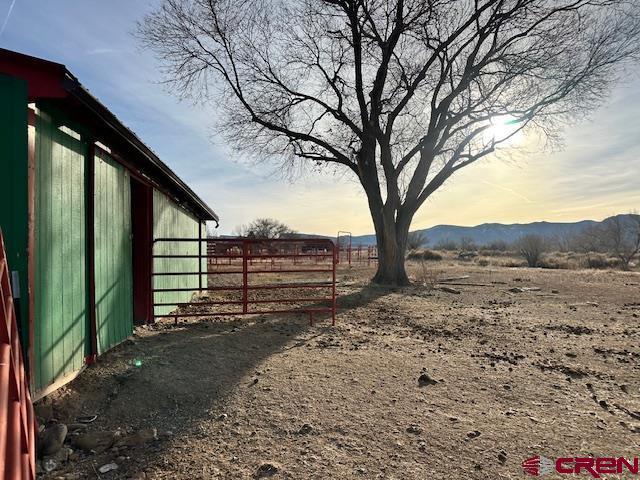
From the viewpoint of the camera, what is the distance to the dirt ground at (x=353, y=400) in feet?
9.19

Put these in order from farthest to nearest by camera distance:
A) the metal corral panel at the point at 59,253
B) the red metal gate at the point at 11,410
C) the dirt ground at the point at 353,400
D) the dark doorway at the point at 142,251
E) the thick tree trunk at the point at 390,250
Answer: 1. the thick tree trunk at the point at 390,250
2. the dark doorway at the point at 142,251
3. the metal corral panel at the point at 59,253
4. the dirt ground at the point at 353,400
5. the red metal gate at the point at 11,410

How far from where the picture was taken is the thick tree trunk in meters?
14.7

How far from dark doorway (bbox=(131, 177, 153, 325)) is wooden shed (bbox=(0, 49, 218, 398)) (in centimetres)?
77

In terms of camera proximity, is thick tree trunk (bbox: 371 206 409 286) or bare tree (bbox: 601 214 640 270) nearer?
thick tree trunk (bbox: 371 206 409 286)

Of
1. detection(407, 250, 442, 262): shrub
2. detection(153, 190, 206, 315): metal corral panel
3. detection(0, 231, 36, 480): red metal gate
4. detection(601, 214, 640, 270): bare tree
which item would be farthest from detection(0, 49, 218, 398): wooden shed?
detection(601, 214, 640, 270): bare tree

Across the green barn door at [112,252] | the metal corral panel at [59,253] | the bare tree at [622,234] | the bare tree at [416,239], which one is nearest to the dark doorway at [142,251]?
the green barn door at [112,252]

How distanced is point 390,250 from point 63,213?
1214cm

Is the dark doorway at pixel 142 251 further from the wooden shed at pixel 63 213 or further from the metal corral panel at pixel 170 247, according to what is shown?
the wooden shed at pixel 63 213

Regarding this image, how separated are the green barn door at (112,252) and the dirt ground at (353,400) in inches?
12.5

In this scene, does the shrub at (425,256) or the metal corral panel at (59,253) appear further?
the shrub at (425,256)

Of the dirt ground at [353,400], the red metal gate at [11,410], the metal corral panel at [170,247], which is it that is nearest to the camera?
the red metal gate at [11,410]

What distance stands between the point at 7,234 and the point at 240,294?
8.89m

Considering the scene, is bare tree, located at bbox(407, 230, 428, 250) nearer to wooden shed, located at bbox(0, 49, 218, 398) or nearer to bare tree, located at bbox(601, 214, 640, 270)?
bare tree, located at bbox(601, 214, 640, 270)

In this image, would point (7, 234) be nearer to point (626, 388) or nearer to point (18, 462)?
point (18, 462)
